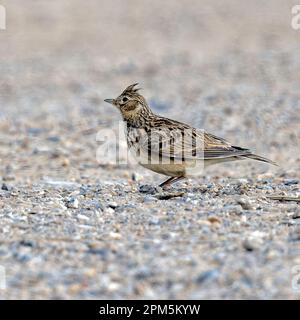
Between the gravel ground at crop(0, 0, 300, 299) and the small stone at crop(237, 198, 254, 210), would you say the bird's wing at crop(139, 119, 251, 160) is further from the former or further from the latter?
the small stone at crop(237, 198, 254, 210)

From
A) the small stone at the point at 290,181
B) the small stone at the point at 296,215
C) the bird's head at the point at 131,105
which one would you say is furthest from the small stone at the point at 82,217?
the small stone at the point at 290,181

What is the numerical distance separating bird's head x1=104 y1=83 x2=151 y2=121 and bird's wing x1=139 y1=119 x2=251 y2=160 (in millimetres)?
419

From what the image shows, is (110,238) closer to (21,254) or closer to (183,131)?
(21,254)

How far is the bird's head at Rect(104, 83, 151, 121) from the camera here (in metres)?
9.41

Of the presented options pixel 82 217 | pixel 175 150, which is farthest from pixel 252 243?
pixel 175 150

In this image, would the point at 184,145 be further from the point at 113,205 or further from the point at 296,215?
the point at 296,215

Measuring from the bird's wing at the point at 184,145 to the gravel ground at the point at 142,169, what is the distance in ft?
1.19

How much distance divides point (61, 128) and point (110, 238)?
752 cm

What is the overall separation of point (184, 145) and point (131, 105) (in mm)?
998

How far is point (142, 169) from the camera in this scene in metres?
11.6

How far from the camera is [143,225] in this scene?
23.6ft

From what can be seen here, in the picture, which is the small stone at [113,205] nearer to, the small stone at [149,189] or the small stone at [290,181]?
the small stone at [149,189]

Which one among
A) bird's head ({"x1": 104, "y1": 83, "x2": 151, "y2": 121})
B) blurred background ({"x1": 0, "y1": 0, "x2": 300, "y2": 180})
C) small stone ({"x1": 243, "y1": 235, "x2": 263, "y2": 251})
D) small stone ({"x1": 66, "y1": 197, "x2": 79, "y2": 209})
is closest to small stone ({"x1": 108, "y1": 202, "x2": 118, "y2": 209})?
small stone ({"x1": 66, "y1": 197, "x2": 79, "y2": 209})
